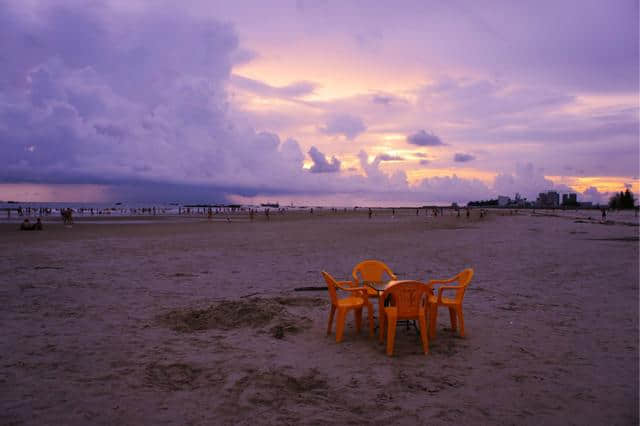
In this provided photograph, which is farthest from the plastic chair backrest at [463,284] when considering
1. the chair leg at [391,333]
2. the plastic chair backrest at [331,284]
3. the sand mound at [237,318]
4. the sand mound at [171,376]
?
the sand mound at [171,376]

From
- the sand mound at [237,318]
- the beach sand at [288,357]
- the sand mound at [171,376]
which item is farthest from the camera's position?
the sand mound at [237,318]

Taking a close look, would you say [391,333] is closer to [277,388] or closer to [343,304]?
[343,304]

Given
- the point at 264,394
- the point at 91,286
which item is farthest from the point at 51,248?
the point at 264,394

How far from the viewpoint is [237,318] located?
7180mm

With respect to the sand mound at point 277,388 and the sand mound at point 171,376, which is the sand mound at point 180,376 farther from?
the sand mound at point 277,388

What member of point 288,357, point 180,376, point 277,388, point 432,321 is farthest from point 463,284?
point 180,376

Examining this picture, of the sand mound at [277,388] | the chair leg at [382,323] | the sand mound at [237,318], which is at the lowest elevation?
the sand mound at [277,388]

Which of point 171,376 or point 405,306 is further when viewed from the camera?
point 405,306

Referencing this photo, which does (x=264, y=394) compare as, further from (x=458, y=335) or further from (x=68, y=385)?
(x=458, y=335)

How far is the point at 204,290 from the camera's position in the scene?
9836mm

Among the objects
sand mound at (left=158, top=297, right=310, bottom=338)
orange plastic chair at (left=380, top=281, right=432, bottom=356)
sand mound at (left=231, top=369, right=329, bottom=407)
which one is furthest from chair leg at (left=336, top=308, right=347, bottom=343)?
sand mound at (left=231, top=369, right=329, bottom=407)

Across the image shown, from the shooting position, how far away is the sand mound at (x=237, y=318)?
678 centimetres

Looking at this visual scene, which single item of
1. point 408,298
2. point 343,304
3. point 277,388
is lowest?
point 277,388

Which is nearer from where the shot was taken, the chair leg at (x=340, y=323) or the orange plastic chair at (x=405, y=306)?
the orange plastic chair at (x=405, y=306)
